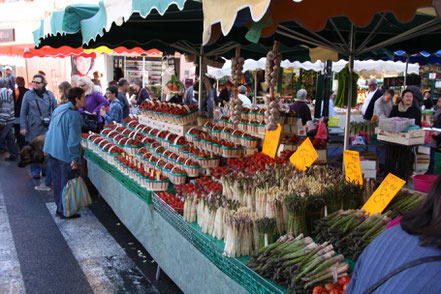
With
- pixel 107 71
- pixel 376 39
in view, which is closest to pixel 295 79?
pixel 107 71

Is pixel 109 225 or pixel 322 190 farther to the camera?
pixel 109 225

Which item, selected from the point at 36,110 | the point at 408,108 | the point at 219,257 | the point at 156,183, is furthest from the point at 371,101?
the point at 219,257

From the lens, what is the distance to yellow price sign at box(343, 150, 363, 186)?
4039mm

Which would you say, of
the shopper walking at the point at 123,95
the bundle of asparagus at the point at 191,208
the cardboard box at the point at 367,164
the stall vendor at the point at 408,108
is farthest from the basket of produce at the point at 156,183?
the stall vendor at the point at 408,108

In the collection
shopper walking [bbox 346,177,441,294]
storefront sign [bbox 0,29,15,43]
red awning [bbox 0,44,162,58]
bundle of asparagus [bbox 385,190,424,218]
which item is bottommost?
bundle of asparagus [bbox 385,190,424,218]

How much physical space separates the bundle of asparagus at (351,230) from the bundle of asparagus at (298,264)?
0.23m

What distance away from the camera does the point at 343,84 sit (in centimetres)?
512

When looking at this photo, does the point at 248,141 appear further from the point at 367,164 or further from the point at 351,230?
the point at 351,230

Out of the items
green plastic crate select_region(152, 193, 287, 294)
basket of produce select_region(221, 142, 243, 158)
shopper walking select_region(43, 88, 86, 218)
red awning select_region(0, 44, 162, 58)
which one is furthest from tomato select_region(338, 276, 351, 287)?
red awning select_region(0, 44, 162, 58)

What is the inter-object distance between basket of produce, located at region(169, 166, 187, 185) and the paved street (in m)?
1.10

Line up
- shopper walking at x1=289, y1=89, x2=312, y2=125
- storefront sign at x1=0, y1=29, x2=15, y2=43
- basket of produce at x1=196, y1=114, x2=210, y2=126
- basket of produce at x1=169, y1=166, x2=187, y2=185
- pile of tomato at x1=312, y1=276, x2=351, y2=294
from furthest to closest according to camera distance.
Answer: storefront sign at x1=0, y1=29, x2=15, y2=43 → shopper walking at x1=289, y1=89, x2=312, y2=125 → basket of produce at x1=196, y1=114, x2=210, y2=126 → basket of produce at x1=169, y1=166, x2=187, y2=185 → pile of tomato at x1=312, y1=276, x2=351, y2=294

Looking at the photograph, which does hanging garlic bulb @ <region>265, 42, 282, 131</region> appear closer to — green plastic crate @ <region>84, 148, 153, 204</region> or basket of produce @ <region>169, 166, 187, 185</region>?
basket of produce @ <region>169, 166, 187, 185</region>

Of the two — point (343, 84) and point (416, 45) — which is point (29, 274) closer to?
point (343, 84)

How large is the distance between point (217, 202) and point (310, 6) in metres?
1.96
